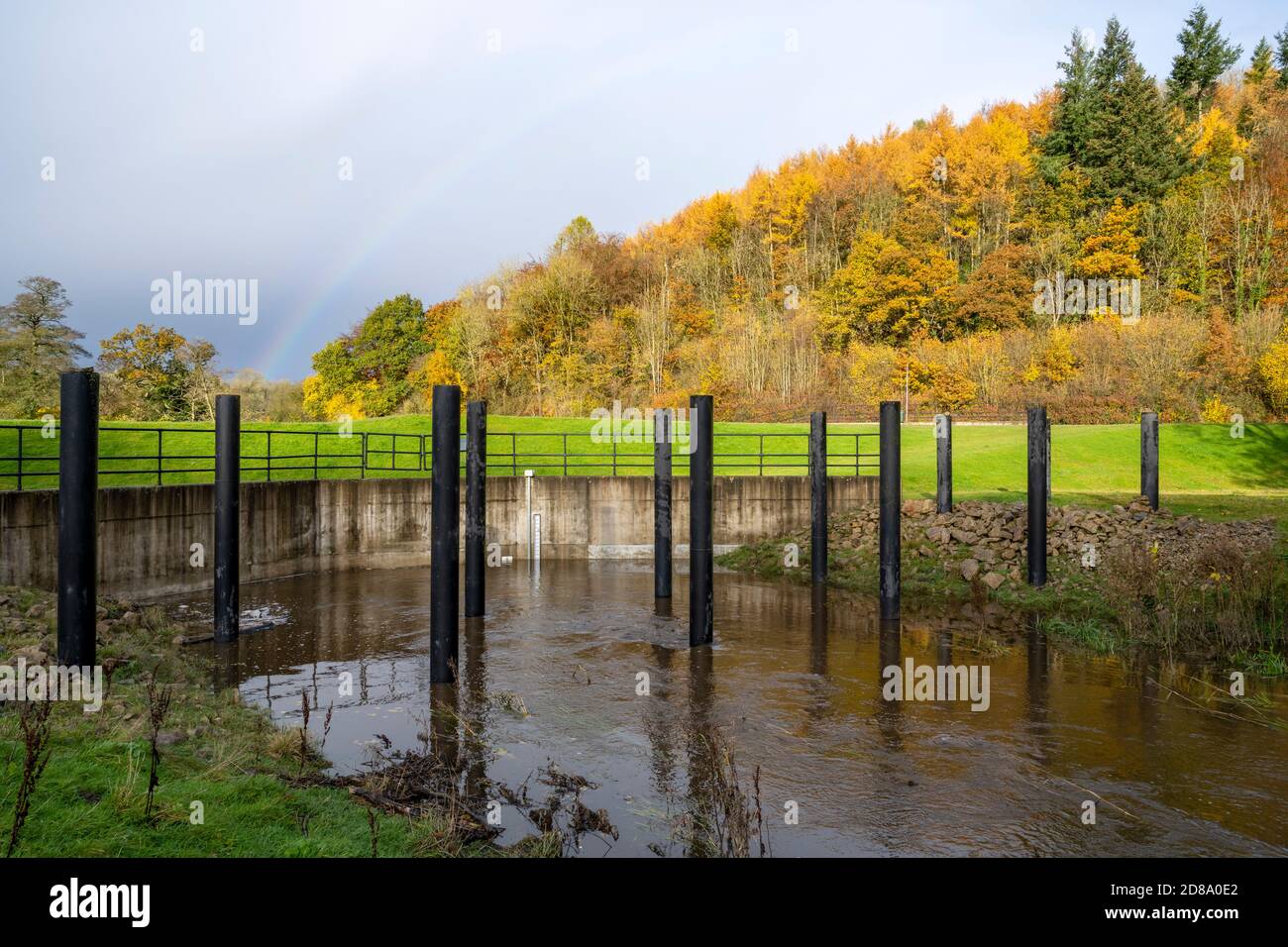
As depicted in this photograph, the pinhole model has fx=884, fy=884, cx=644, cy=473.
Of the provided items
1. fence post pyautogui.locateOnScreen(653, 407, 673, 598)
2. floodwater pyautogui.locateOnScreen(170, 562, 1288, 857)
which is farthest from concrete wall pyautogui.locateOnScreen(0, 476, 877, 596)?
fence post pyautogui.locateOnScreen(653, 407, 673, 598)

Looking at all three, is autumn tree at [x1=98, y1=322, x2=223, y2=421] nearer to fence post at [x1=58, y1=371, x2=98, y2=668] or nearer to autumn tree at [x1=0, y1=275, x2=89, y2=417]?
autumn tree at [x1=0, y1=275, x2=89, y2=417]

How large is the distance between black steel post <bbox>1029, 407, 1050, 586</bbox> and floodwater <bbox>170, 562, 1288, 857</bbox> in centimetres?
175

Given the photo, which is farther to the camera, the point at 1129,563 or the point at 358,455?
the point at 358,455

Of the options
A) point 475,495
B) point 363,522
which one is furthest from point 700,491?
point 363,522

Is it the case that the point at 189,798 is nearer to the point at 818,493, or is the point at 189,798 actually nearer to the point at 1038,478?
A: the point at 1038,478

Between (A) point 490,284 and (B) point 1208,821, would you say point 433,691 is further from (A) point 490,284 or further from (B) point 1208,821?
(A) point 490,284

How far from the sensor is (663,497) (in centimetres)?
1525

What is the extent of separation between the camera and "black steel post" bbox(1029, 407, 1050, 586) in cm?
1543

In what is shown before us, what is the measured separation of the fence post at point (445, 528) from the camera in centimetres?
1037

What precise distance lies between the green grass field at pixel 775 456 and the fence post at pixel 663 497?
8098 mm

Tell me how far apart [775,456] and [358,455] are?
12680 mm

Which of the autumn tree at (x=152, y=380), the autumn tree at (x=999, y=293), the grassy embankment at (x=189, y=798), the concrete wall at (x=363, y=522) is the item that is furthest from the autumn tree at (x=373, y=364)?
the grassy embankment at (x=189, y=798)

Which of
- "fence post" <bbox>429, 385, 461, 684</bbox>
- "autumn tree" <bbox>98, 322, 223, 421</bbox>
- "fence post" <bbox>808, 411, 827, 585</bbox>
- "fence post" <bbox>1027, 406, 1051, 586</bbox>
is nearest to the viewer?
"fence post" <bbox>429, 385, 461, 684</bbox>
